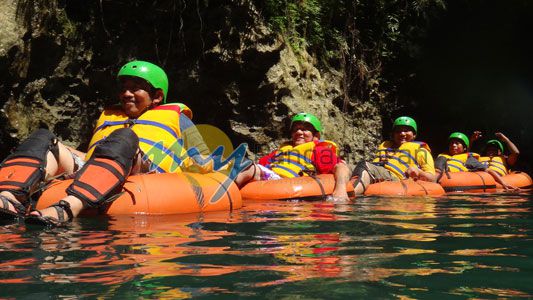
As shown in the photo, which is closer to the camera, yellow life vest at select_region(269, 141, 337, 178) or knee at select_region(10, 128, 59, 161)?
knee at select_region(10, 128, 59, 161)

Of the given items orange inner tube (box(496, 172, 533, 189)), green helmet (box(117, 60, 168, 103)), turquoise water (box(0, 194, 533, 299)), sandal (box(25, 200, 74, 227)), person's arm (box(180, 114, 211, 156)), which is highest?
green helmet (box(117, 60, 168, 103))

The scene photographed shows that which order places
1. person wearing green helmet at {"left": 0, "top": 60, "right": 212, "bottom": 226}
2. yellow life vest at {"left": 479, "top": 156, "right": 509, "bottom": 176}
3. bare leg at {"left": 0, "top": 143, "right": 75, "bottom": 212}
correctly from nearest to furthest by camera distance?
person wearing green helmet at {"left": 0, "top": 60, "right": 212, "bottom": 226}
bare leg at {"left": 0, "top": 143, "right": 75, "bottom": 212}
yellow life vest at {"left": 479, "top": 156, "right": 509, "bottom": 176}

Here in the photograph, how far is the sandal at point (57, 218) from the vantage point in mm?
3113

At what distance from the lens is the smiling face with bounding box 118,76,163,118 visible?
4.92 metres

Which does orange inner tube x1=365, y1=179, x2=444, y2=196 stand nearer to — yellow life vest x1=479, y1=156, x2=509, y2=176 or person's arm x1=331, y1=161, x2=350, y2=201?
person's arm x1=331, y1=161, x2=350, y2=201

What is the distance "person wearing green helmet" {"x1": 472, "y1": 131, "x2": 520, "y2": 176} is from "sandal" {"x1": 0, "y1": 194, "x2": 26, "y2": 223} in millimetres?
10707

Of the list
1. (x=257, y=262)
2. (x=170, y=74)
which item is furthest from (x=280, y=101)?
(x=257, y=262)

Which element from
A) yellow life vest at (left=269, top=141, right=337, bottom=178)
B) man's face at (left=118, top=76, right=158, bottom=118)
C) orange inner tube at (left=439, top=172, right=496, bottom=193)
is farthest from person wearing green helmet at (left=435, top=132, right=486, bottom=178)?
man's face at (left=118, top=76, right=158, bottom=118)

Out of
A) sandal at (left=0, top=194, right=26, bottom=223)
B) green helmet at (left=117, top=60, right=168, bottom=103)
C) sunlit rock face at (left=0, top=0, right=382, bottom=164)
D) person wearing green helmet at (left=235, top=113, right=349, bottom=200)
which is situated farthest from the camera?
sunlit rock face at (left=0, top=0, right=382, bottom=164)

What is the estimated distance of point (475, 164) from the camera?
37.8 ft

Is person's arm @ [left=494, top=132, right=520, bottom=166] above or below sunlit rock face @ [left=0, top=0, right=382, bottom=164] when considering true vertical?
below

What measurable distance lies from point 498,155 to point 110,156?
1137 cm

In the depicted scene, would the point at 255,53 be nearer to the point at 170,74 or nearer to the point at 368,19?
the point at 170,74

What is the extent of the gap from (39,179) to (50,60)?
18.4 ft
